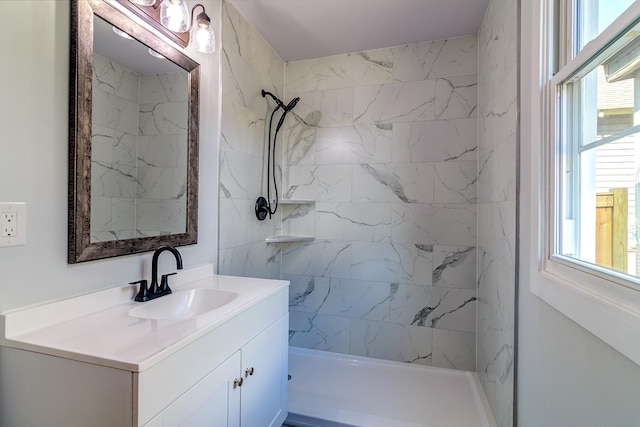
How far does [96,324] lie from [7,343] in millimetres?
203

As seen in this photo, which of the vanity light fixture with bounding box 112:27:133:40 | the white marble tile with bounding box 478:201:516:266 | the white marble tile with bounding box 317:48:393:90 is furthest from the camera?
the white marble tile with bounding box 317:48:393:90

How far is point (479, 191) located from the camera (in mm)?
2121

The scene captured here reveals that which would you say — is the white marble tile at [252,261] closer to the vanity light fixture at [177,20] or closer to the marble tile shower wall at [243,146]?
the marble tile shower wall at [243,146]

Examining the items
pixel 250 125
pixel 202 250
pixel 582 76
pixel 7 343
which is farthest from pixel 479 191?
pixel 7 343

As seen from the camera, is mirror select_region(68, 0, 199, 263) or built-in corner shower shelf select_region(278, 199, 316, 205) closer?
mirror select_region(68, 0, 199, 263)

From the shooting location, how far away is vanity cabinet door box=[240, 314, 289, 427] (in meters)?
1.21

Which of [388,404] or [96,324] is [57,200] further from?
[388,404]

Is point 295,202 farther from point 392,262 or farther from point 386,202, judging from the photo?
point 392,262

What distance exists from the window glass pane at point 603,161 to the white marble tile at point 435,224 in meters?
1.18

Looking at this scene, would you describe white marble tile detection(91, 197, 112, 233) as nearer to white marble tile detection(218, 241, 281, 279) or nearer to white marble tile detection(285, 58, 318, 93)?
white marble tile detection(218, 241, 281, 279)

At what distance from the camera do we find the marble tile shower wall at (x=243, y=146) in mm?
1876

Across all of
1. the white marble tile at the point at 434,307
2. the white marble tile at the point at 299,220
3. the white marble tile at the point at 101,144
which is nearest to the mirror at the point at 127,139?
the white marble tile at the point at 101,144

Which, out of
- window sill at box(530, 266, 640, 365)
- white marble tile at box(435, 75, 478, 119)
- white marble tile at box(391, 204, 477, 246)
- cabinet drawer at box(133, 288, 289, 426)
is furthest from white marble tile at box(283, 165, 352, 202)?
window sill at box(530, 266, 640, 365)

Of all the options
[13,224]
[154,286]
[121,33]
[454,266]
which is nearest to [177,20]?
[121,33]
